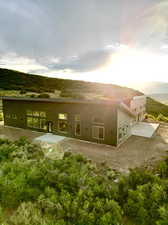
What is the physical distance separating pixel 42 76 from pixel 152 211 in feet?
190

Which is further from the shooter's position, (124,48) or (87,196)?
(124,48)

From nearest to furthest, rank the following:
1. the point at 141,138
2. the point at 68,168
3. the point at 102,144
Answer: the point at 68,168 → the point at 102,144 → the point at 141,138

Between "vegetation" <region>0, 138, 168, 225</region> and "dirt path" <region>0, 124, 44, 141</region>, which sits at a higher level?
"vegetation" <region>0, 138, 168, 225</region>

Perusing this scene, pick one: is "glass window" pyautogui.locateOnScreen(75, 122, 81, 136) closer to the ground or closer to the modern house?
the modern house

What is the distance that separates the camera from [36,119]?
1302 centimetres

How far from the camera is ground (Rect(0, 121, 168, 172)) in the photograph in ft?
25.4

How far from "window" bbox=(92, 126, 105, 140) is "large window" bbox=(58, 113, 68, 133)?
257 centimetres

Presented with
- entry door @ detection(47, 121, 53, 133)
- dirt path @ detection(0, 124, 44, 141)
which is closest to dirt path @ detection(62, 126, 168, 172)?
entry door @ detection(47, 121, 53, 133)

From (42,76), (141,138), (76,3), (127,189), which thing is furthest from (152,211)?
(42,76)

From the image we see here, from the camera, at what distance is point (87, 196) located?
3850 mm

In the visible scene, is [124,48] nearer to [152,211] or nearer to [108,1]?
[108,1]

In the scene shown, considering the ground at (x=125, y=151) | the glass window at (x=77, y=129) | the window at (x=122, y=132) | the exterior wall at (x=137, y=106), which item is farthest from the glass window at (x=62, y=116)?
the exterior wall at (x=137, y=106)

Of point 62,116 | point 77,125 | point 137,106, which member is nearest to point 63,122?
point 62,116

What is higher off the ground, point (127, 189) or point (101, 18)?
point (101, 18)
